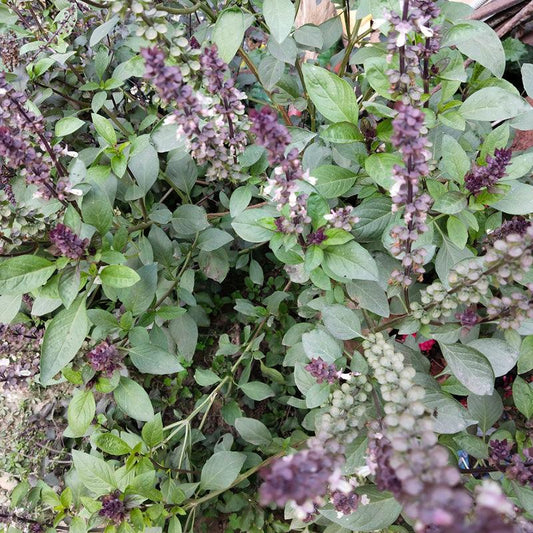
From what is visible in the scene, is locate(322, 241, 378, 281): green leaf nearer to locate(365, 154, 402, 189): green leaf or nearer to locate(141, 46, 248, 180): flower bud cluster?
locate(365, 154, 402, 189): green leaf

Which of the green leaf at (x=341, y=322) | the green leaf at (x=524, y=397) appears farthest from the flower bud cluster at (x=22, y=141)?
the green leaf at (x=524, y=397)

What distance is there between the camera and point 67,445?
6.91 feet

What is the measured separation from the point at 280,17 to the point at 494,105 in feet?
2.12

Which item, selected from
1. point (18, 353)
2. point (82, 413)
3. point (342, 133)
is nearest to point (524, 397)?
point (342, 133)

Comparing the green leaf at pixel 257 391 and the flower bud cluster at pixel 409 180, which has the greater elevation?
the flower bud cluster at pixel 409 180

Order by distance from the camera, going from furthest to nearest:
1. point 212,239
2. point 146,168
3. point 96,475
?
point 212,239 < point 146,168 < point 96,475

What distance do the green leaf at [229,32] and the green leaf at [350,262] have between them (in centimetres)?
59

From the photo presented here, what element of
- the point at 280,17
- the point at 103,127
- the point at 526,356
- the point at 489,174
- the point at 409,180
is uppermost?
the point at 280,17

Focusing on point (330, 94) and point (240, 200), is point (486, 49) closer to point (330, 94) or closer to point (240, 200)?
point (330, 94)

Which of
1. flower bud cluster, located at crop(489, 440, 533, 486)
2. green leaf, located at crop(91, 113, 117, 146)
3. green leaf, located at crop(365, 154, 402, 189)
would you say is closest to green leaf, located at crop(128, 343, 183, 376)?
green leaf, located at crop(91, 113, 117, 146)

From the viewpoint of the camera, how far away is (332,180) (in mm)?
1403

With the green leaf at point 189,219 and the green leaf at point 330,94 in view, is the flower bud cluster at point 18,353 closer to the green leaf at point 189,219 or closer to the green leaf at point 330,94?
the green leaf at point 189,219

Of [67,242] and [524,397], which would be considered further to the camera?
[524,397]

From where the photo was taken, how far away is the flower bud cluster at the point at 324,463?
59 centimetres
